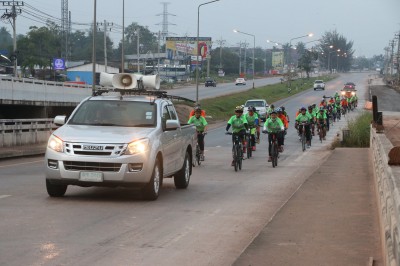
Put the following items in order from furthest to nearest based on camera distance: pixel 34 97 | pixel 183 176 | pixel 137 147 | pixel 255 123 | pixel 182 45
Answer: pixel 182 45, pixel 34 97, pixel 255 123, pixel 183 176, pixel 137 147

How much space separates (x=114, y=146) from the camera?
11.6 metres

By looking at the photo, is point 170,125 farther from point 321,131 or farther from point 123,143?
point 321,131

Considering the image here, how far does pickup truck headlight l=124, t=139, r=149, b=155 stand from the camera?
11672mm

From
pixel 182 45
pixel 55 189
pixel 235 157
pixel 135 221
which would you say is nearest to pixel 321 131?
pixel 235 157

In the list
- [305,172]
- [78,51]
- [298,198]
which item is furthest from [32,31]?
[298,198]

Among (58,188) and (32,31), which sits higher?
(32,31)

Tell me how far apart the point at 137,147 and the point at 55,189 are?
165cm

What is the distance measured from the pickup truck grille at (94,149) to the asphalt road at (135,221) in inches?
32.0

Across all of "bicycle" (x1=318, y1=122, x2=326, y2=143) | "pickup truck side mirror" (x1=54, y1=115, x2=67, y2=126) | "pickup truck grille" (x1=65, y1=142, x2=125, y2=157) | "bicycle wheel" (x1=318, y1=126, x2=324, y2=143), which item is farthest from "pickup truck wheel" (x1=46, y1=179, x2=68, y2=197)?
"bicycle wheel" (x1=318, y1=126, x2=324, y2=143)

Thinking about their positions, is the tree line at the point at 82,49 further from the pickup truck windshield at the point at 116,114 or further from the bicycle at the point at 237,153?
the pickup truck windshield at the point at 116,114

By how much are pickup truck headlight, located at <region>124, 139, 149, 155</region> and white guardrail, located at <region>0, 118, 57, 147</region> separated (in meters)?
16.6

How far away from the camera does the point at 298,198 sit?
1303 cm

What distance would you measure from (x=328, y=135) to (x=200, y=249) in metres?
32.8

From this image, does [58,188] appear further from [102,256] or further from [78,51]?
[78,51]
